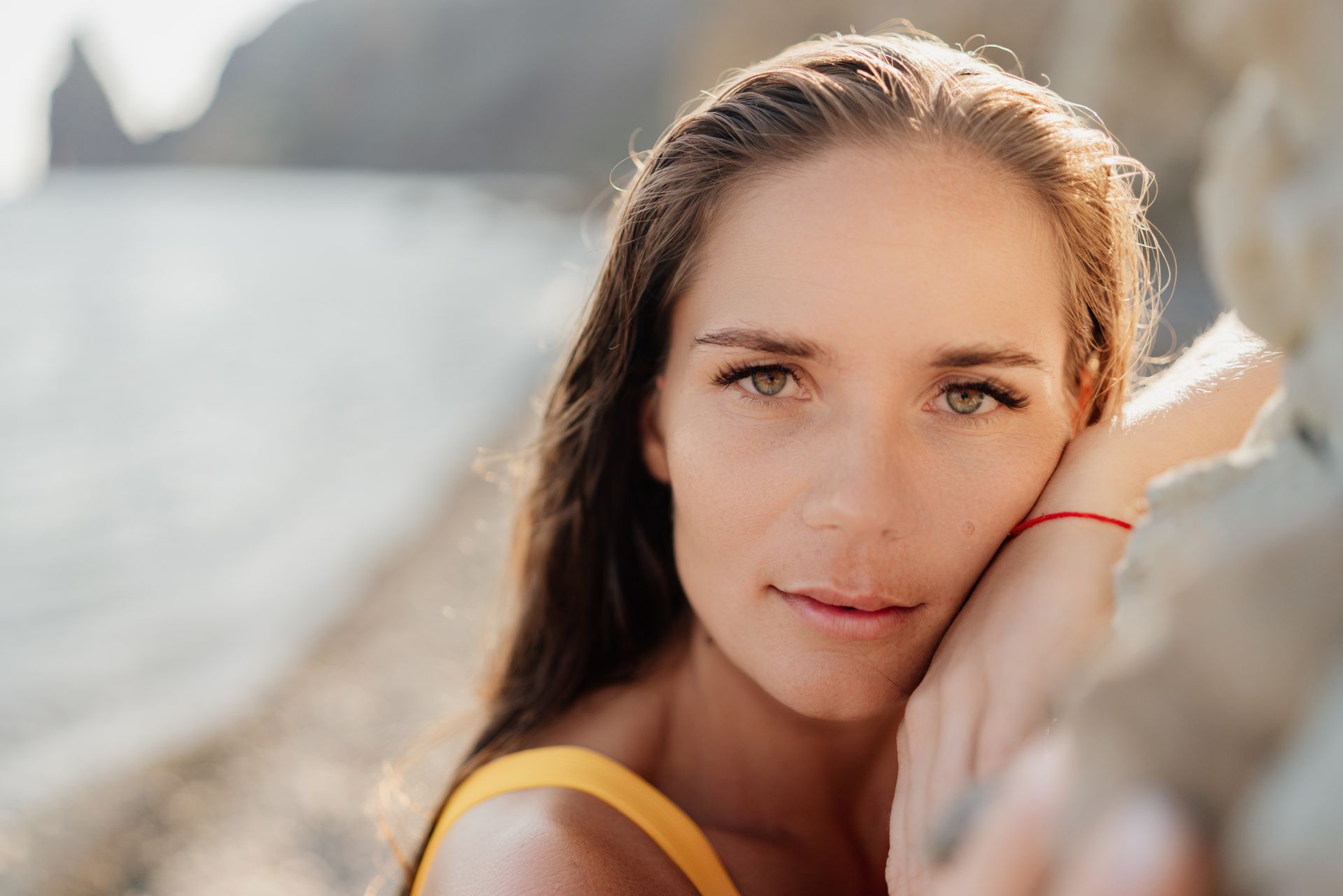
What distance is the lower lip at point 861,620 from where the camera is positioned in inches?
52.5

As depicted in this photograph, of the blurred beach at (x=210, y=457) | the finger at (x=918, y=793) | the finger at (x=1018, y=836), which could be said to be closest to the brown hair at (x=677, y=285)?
the finger at (x=918, y=793)

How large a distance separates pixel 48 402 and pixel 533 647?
560 inches

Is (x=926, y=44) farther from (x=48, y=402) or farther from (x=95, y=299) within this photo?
(x=95, y=299)

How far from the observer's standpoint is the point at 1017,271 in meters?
1.38

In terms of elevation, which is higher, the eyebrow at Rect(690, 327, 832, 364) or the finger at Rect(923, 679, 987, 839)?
the eyebrow at Rect(690, 327, 832, 364)

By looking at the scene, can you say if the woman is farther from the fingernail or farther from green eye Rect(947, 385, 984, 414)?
the fingernail

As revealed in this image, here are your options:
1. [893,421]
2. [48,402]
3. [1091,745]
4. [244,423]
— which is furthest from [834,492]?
[48,402]

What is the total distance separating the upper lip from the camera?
129cm

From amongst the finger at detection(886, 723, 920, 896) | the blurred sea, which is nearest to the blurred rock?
the finger at detection(886, 723, 920, 896)

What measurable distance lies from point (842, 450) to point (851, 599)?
0.20 meters

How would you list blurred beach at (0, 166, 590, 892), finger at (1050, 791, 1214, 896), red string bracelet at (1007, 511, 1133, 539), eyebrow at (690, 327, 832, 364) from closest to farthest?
finger at (1050, 791, 1214, 896), red string bracelet at (1007, 511, 1133, 539), eyebrow at (690, 327, 832, 364), blurred beach at (0, 166, 590, 892)

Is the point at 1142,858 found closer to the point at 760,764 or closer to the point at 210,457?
the point at 760,764

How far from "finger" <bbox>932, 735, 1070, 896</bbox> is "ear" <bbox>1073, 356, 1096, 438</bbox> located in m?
1.02

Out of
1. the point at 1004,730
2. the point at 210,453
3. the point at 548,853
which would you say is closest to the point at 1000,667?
the point at 1004,730
